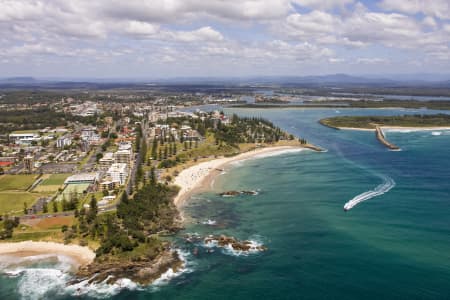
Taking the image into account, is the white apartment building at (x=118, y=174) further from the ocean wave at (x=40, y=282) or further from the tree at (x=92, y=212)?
the ocean wave at (x=40, y=282)

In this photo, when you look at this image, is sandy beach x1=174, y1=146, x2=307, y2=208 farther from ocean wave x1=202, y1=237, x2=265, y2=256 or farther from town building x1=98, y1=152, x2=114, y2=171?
town building x1=98, y1=152, x2=114, y2=171

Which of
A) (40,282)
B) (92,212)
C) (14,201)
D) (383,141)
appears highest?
(383,141)

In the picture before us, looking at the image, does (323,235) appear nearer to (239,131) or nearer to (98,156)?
(98,156)

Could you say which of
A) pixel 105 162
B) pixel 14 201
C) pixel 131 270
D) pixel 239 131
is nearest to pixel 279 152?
pixel 239 131

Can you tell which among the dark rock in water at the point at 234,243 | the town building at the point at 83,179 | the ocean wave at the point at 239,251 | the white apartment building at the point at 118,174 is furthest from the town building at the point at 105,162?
the ocean wave at the point at 239,251

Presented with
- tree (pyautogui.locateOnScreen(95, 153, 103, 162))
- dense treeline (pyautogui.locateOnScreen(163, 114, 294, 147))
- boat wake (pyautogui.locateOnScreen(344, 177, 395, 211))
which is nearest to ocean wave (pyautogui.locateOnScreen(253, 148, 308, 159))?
dense treeline (pyautogui.locateOnScreen(163, 114, 294, 147))
